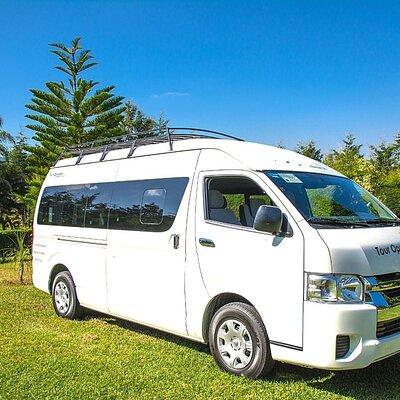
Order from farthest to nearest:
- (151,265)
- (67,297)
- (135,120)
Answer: (135,120) → (67,297) → (151,265)

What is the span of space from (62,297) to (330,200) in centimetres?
442

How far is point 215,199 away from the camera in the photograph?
5457 mm

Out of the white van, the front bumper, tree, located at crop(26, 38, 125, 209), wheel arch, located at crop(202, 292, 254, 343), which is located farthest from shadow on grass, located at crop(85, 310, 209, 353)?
tree, located at crop(26, 38, 125, 209)

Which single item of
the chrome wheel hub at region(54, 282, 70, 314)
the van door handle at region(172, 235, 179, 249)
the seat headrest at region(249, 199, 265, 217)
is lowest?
the chrome wheel hub at region(54, 282, 70, 314)

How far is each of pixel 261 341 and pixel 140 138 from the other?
137 inches

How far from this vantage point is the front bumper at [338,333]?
418 centimetres

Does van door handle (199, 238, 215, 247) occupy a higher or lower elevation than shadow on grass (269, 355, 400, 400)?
higher

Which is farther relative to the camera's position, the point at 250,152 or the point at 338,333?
the point at 250,152

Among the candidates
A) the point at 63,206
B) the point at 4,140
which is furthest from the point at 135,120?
the point at 63,206

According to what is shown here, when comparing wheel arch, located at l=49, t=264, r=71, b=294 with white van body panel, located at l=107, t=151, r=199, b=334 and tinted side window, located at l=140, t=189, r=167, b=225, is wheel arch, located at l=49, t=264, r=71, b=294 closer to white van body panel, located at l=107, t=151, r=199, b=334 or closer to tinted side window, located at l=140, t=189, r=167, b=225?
white van body panel, located at l=107, t=151, r=199, b=334

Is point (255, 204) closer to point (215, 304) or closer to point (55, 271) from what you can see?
point (215, 304)

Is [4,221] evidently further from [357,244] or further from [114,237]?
[357,244]

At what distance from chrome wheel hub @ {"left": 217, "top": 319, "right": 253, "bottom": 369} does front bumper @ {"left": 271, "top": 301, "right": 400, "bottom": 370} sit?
0.67 metres

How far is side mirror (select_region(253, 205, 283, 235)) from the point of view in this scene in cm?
455
